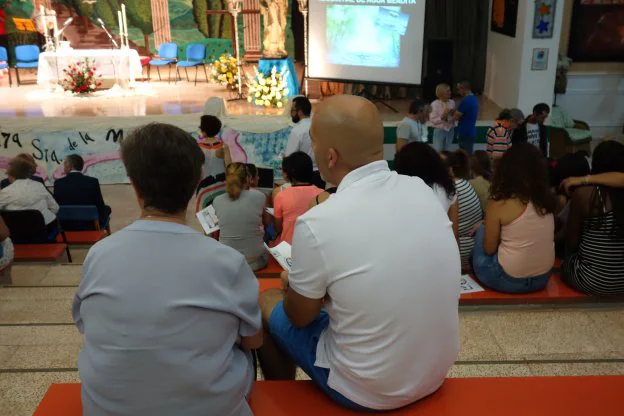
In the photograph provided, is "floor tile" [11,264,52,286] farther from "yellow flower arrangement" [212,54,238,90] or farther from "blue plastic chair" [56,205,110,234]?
"yellow flower arrangement" [212,54,238,90]

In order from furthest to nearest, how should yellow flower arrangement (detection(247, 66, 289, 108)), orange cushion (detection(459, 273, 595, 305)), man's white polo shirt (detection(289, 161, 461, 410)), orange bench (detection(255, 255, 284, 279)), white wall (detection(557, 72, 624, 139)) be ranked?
yellow flower arrangement (detection(247, 66, 289, 108)), white wall (detection(557, 72, 624, 139)), orange bench (detection(255, 255, 284, 279)), orange cushion (detection(459, 273, 595, 305)), man's white polo shirt (detection(289, 161, 461, 410))

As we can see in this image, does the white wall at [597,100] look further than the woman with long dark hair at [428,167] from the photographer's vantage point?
Yes

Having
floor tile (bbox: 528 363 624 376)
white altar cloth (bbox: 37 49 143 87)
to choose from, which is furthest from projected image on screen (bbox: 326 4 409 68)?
floor tile (bbox: 528 363 624 376)

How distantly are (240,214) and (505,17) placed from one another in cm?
821

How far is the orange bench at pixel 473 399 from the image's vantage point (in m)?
1.94

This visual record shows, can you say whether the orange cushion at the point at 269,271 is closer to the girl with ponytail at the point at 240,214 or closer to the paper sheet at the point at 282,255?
the girl with ponytail at the point at 240,214

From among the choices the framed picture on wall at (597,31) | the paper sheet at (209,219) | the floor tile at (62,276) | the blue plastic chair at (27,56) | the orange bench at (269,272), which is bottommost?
the floor tile at (62,276)

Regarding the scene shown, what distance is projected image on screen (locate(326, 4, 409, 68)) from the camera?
1011cm

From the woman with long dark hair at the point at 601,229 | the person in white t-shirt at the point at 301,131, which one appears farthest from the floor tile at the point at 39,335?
the person in white t-shirt at the point at 301,131

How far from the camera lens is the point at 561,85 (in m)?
10.0

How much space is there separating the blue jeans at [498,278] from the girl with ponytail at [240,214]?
4.65 ft

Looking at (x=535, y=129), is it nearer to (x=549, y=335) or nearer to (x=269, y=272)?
(x=269, y=272)

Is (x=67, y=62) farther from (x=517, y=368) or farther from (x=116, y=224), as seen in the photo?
(x=517, y=368)

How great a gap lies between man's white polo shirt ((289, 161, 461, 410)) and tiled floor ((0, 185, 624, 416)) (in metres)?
1.09
